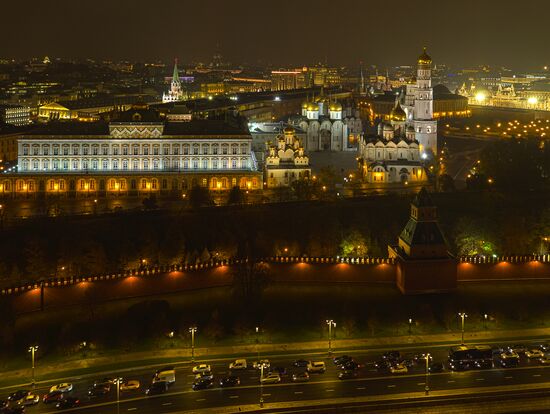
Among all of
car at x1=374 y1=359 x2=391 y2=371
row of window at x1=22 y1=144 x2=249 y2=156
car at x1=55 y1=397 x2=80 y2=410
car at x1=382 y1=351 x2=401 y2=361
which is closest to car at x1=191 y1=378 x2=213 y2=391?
car at x1=55 y1=397 x2=80 y2=410

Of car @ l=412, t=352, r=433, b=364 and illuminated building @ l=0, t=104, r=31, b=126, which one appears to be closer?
car @ l=412, t=352, r=433, b=364

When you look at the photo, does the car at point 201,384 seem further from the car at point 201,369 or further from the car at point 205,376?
the car at point 201,369

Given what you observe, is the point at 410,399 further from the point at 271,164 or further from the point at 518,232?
the point at 271,164

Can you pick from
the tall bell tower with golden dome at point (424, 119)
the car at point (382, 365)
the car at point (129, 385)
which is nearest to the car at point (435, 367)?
the car at point (382, 365)

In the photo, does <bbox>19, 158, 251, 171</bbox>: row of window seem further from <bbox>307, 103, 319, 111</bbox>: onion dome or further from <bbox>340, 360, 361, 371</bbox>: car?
<bbox>340, 360, 361, 371</bbox>: car

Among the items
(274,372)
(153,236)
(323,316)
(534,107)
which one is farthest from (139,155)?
(534,107)
